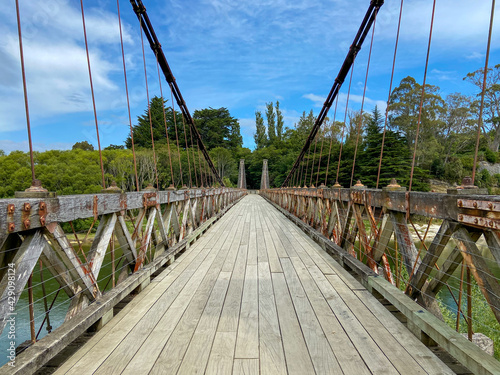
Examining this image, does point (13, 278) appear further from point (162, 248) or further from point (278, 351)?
point (162, 248)

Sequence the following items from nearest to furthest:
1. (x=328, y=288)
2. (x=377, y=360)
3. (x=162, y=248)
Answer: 1. (x=377, y=360)
2. (x=328, y=288)
3. (x=162, y=248)

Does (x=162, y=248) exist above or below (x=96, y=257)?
below

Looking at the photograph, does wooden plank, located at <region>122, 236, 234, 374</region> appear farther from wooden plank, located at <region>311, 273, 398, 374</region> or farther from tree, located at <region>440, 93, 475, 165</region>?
tree, located at <region>440, 93, 475, 165</region>

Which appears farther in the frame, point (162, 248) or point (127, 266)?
point (162, 248)

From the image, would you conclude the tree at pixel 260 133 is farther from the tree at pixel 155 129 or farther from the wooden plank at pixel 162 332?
the wooden plank at pixel 162 332

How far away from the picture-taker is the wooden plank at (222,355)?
1274 millimetres

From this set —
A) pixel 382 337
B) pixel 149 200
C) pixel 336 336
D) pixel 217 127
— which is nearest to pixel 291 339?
pixel 336 336

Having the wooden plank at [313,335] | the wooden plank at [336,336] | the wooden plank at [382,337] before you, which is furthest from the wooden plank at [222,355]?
the wooden plank at [382,337]

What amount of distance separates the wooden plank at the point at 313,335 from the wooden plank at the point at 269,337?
0.46ft

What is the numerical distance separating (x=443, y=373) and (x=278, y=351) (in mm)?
677

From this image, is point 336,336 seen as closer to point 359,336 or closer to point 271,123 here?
point 359,336

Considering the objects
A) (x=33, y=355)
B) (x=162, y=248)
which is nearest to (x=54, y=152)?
(x=162, y=248)

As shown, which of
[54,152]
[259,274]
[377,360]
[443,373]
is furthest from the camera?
[54,152]

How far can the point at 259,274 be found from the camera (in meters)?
2.73
